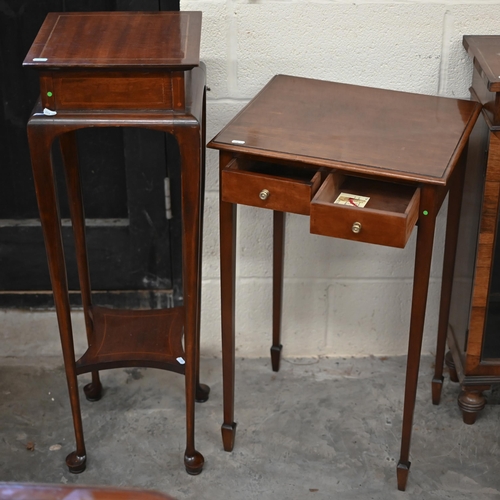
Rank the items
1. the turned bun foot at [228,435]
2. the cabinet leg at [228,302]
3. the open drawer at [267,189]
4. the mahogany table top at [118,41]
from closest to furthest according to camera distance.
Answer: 1. the mahogany table top at [118,41]
2. the open drawer at [267,189]
3. the cabinet leg at [228,302]
4. the turned bun foot at [228,435]

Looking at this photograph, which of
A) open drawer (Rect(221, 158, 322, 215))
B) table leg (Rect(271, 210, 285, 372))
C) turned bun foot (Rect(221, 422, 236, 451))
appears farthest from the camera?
table leg (Rect(271, 210, 285, 372))

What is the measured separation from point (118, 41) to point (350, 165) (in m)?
0.58

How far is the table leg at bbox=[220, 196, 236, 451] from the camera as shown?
6.16ft

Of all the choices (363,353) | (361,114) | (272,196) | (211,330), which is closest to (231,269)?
(272,196)

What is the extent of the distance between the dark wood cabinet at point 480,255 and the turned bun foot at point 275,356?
0.50 metres

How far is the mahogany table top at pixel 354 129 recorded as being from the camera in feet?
5.59

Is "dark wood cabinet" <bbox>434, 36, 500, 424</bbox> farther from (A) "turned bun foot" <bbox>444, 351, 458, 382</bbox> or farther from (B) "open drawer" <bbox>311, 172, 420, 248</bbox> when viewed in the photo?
(B) "open drawer" <bbox>311, 172, 420, 248</bbox>

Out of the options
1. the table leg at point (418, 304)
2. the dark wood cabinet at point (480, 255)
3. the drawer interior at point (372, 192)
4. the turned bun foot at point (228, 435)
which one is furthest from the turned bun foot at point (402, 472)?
the drawer interior at point (372, 192)

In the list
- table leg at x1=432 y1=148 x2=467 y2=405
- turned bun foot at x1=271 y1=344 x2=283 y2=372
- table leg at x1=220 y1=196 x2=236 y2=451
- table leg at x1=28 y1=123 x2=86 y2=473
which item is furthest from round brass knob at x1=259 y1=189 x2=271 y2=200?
turned bun foot at x1=271 y1=344 x2=283 y2=372

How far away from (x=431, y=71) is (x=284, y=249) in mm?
685

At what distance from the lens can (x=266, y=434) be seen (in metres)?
2.25

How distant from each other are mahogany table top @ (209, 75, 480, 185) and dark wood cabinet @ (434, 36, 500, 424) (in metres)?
0.08

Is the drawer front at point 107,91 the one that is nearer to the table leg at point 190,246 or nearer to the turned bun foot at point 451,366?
the table leg at point 190,246

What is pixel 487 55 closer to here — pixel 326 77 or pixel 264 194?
pixel 326 77
